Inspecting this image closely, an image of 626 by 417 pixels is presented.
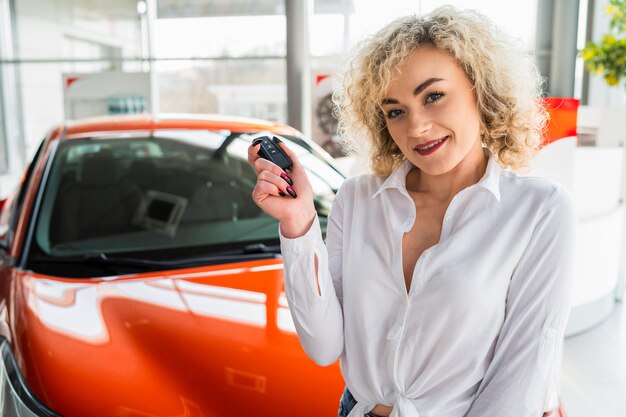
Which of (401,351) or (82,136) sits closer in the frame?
(401,351)

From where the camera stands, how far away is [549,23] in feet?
28.1

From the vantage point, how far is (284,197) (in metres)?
1.01

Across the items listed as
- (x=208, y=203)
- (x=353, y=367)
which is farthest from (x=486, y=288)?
(x=208, y=203)

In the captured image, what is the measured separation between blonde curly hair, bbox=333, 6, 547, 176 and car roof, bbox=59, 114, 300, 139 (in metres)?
1.54

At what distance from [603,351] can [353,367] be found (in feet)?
9.60

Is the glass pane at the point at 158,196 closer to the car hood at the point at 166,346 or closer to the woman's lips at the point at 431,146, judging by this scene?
the car hood at the point at 166,346

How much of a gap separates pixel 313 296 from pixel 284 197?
18 cm

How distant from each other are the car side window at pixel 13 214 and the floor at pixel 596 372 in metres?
2.52

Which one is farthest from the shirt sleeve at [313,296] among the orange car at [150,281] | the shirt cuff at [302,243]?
the orange car at [150,281]

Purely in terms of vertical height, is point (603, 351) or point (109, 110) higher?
point (109, 110)

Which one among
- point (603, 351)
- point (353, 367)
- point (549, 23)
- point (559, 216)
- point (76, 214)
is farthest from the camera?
point (549, 23)

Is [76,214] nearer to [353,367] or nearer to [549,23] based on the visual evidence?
[353,367]

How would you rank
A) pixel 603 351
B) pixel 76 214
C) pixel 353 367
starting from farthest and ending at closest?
pixel 603 351 → pixel 76 214 → pixel 353 367

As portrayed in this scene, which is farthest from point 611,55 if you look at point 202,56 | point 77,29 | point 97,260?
point 77,29
